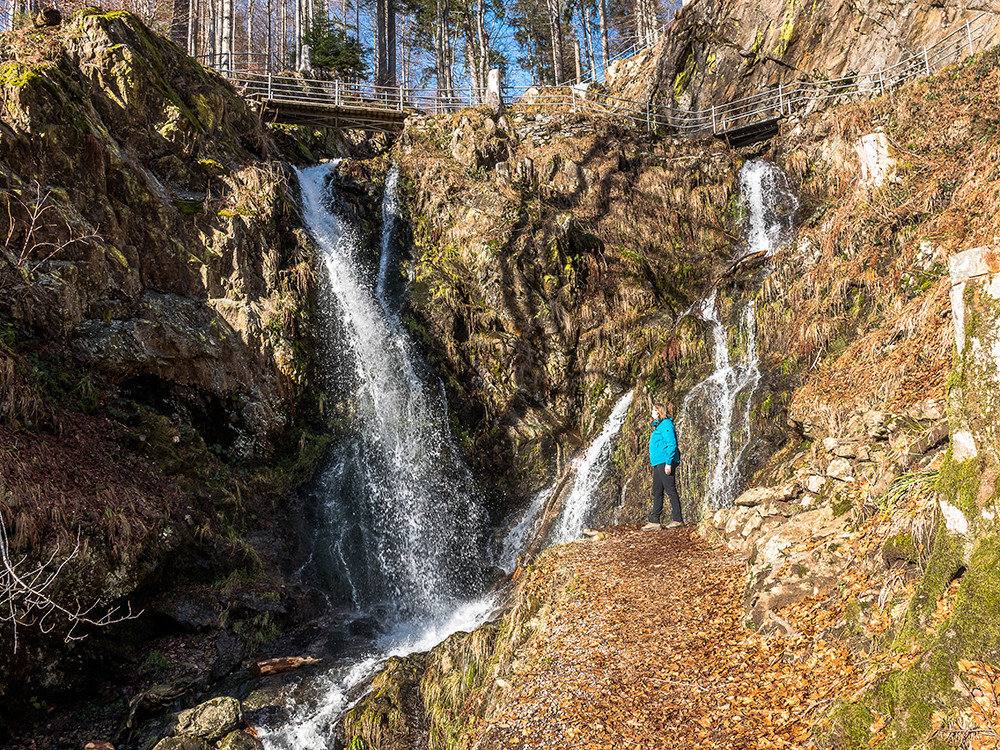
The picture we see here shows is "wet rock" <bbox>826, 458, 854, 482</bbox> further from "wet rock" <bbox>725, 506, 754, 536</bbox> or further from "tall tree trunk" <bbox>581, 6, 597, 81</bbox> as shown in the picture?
"tall tree trunk" <bbox>581, 6, 597, 81</bbox>

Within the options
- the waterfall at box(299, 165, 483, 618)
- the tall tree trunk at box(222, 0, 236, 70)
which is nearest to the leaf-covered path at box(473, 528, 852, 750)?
the waterfall at box(299, 165, 483, 618)

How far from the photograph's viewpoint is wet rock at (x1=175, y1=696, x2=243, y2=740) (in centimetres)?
663

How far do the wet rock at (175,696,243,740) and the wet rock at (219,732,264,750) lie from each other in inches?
5.6

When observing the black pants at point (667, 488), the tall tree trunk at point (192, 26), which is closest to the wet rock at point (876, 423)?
the black pants at point (667, 488)

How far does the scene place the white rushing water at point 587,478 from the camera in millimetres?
11000

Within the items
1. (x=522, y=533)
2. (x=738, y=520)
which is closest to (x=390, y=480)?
(x=522, y=533)

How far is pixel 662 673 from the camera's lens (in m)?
4.59

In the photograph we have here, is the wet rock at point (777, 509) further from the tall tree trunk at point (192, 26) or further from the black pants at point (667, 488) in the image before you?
the tall tree trunk at point (192, 26)

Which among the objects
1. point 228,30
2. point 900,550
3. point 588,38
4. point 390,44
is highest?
point 588,38

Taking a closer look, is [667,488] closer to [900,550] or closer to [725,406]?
[725,406]

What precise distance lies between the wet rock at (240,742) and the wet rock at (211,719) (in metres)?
0.14

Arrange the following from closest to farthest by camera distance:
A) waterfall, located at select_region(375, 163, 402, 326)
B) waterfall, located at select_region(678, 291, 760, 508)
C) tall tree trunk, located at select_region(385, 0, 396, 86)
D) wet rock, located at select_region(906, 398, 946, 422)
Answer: wet rock, located at select_region(906, 398, 946, 422), waterfall, located at select_region(678, 291, 760, 508), waterfall, located at select_region(375, 163, 402, 326), tall tree trunk, located at select_region(385, 0, 396, 86)

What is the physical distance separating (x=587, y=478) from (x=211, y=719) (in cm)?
748

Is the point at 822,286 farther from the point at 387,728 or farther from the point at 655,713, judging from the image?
the point at 387,728
